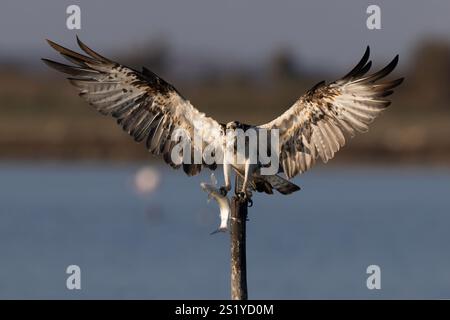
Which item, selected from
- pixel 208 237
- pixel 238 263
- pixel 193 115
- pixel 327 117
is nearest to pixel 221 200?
pixel 238 263

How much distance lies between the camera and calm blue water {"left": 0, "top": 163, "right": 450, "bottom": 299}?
20.0 m

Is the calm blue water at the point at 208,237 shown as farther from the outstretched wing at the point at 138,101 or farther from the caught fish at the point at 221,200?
the caught fish at the point at 221,200

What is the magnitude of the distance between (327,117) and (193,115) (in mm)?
1137

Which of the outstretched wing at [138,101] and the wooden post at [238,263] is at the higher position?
the outstretched wing at [138,101]

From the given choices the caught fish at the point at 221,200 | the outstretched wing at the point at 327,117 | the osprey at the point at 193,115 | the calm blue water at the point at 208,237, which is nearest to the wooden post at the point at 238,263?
the caught fish at the point at 221,200

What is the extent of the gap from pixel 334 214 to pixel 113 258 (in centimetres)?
872

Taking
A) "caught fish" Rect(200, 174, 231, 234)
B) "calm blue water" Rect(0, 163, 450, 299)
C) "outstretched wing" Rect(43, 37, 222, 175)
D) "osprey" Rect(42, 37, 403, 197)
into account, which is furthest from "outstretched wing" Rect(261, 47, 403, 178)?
"calm blue water" Rect(0, 163, 450, 299)

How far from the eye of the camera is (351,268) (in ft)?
72.5

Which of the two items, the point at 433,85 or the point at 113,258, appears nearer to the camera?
the point at 113,258

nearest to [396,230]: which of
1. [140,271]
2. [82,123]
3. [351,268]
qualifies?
[351,268]

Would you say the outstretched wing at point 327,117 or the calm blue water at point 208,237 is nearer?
the outstretched wing at point 327,117

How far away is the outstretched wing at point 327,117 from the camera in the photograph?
39.0 feet

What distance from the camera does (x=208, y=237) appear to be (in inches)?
1067
